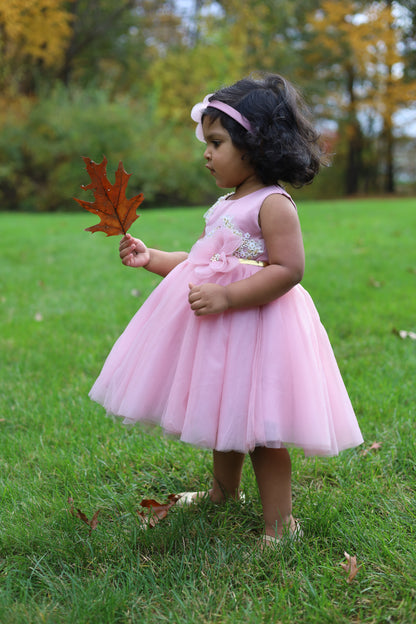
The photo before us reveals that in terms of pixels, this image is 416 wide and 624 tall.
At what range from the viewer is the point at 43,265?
654cm

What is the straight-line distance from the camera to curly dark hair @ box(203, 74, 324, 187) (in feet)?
5.92

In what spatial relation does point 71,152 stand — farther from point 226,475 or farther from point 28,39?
point 226,475

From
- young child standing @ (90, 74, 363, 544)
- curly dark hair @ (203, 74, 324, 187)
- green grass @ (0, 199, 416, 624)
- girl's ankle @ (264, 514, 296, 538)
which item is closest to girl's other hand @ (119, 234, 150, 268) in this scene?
young child standing @ (90, 74, 363, 544)

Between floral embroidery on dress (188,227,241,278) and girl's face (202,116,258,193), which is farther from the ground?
girl's face (202,116,258,193)

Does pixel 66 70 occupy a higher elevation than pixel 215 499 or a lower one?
higher

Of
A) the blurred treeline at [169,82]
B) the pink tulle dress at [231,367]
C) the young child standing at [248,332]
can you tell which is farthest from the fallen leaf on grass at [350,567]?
the blurred treeline at [169,82]

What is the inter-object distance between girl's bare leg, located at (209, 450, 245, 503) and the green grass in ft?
0.18

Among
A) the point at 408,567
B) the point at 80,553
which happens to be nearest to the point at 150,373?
the point at 80,553

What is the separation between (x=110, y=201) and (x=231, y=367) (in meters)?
0.66

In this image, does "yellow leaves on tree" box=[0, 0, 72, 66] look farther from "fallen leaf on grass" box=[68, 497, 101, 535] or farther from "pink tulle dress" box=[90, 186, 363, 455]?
"fallen leaf on grass" box=[68, 497, 101, 535]

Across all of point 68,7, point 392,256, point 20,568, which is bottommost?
point 20,568

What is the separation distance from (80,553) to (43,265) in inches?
199

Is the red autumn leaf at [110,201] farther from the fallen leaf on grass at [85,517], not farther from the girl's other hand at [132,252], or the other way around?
the fallen leaf on grass at [85,517]

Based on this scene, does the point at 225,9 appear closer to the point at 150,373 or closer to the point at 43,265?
the point at 43,265
